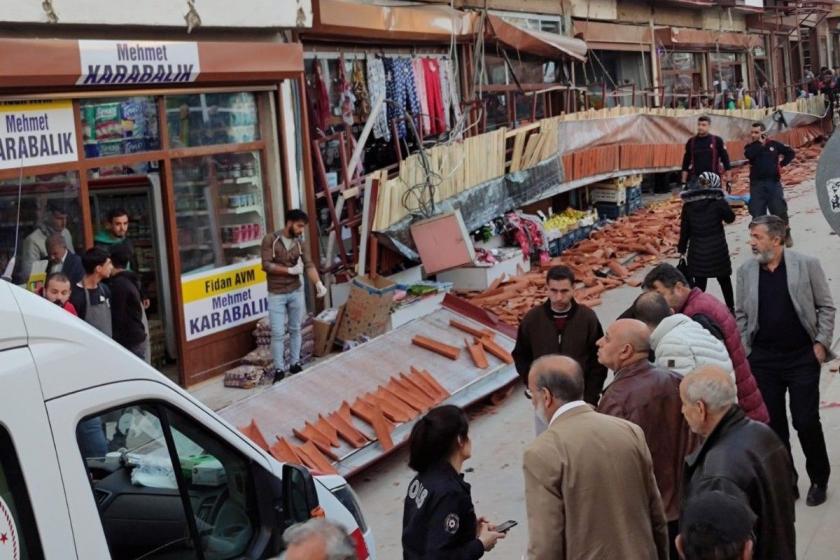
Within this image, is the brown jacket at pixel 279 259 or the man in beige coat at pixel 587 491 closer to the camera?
the man in beige coat at pixel 587 491

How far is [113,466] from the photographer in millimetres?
4145

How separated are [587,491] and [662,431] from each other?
3.56 ft

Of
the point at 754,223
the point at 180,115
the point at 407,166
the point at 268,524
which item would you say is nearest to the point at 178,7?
the point at 180,115

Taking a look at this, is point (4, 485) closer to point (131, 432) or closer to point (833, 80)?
point (131, 432)

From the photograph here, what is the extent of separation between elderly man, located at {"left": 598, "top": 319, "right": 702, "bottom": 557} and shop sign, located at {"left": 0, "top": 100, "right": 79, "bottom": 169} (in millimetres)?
6527

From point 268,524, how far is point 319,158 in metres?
10.3

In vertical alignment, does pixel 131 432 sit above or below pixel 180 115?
below

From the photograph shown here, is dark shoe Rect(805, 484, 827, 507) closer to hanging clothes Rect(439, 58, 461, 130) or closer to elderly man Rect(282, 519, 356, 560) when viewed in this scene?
elderly man Rect(282, 519, 356, 560)

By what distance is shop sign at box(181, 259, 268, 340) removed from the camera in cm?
1247

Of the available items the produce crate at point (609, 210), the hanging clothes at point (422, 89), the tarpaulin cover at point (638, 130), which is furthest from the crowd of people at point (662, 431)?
the produce crate at point (609, 210)

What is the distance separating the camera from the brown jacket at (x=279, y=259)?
39.5 feet

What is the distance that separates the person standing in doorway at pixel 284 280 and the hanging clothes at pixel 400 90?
4.73 metres

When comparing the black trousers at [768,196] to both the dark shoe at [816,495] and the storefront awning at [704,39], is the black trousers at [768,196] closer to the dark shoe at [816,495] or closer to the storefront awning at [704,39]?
the dark shoe at [816,495]

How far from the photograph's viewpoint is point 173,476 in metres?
4.20
